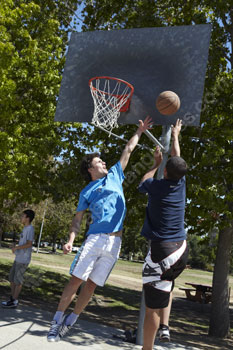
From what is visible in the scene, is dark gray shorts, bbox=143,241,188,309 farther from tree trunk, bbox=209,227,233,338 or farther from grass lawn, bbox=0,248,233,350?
tree trunk, bbox=209,227,233,338

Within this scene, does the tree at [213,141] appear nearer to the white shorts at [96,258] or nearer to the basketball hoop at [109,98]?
the basketball hoop at [109,98]

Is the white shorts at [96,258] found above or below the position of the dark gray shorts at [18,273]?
above

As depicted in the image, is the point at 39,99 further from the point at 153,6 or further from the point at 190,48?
the point at 190,48

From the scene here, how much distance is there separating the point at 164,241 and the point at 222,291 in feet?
29.1

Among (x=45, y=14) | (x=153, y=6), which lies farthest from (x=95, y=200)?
(x=45, y=14)

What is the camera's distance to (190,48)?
292 inches

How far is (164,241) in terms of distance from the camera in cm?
414

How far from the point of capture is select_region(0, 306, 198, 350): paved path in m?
5.64

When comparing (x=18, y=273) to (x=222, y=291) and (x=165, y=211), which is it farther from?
(x=222, y=291)

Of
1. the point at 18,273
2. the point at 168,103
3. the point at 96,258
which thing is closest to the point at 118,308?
the point at 18,273

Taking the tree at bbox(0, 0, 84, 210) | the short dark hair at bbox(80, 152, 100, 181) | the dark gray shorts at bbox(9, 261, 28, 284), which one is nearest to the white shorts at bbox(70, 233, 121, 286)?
the short dark hair at bbox(80, 152, 100, 181)

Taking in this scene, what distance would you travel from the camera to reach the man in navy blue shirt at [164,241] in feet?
13.6

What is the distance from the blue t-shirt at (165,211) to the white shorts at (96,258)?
47 cm

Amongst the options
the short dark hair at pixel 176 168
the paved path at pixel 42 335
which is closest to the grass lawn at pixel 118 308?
the paved path at pixel 42 335
